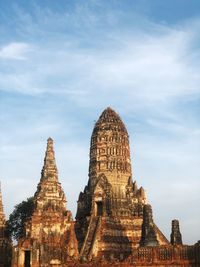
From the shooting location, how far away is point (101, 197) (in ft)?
156

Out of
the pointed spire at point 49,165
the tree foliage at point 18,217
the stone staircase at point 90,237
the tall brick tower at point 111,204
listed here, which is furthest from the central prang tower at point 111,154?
the tree foliage at point 18,217

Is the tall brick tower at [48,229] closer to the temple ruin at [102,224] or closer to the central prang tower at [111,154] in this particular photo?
the temple ruin at [102,224]

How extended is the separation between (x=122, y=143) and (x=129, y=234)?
→ 998cm

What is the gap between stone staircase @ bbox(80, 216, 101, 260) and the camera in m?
42.3

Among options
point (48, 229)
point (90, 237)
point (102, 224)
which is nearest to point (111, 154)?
point (102, 224)

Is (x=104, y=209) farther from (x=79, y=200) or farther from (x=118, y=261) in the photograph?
(x=118, y=261)

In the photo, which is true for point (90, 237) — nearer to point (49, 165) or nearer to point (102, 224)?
point (102, 224)

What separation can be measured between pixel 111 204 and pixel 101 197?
1294 mm

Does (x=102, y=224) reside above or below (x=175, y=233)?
above

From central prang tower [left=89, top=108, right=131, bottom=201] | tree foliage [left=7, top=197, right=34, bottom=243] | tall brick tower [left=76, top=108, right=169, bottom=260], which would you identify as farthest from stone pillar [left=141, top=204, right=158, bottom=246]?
tree foliage [left=7, top=197, right=34, bottom=243]

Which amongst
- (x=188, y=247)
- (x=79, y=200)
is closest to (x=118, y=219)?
(x=79, y=200)

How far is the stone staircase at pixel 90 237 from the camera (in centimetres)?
4231

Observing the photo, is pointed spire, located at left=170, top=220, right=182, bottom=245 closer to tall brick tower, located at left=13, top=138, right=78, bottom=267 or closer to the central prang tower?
tall brick tower, located at left=13, top=138, right=78, bottom=267

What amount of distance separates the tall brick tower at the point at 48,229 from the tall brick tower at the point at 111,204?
202cm
